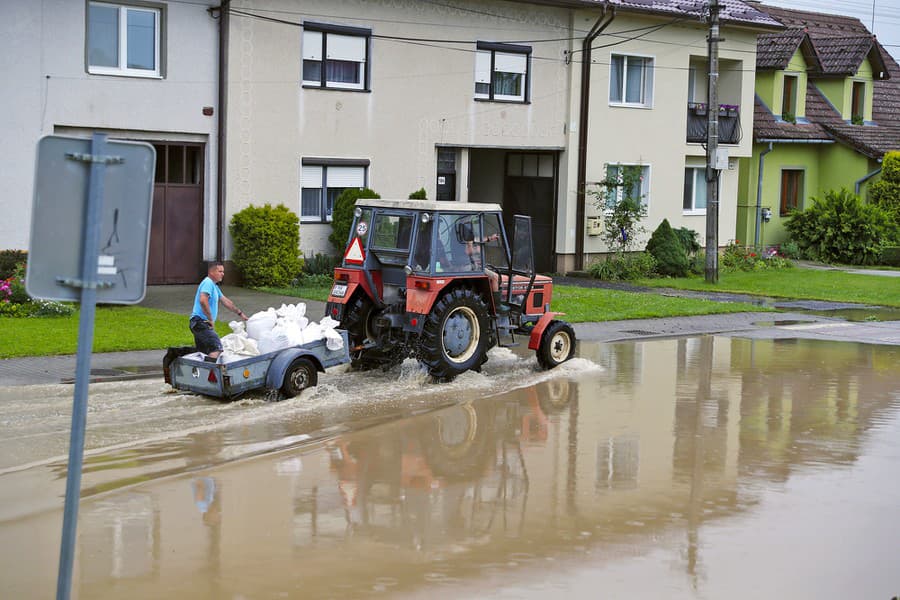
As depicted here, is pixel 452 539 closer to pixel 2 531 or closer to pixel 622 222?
pixel 2 531

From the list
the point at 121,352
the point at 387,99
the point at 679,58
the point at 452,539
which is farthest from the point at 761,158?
the point at 452,539

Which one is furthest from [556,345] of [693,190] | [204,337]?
[693,190]

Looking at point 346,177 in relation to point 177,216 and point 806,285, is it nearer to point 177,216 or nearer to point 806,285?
point 177,216

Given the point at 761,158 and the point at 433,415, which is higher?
the point at 761,158

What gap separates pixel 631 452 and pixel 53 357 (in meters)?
7.98

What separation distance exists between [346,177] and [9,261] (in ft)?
25.8

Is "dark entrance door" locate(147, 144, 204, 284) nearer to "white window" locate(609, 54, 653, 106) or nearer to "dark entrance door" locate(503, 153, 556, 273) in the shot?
"dark entrance door" locate(503, 153, 556, 273)

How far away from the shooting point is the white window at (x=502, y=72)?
90.2ft

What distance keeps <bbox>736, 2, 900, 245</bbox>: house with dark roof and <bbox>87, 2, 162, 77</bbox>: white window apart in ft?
68.8

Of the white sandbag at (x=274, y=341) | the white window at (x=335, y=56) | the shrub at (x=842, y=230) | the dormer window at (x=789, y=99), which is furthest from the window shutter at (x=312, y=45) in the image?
the dormer window at (x=789, y=99)

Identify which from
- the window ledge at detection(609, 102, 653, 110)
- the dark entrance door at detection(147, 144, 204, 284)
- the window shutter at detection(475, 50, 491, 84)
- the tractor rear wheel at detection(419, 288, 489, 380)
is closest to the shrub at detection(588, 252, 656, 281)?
the window ledge at detection(609, 102, 653, 110)

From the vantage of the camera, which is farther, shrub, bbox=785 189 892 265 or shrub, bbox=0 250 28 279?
shrub, bbox=785 189 892 265

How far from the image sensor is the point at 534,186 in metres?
30.2

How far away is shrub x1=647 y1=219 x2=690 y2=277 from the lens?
29.8m
